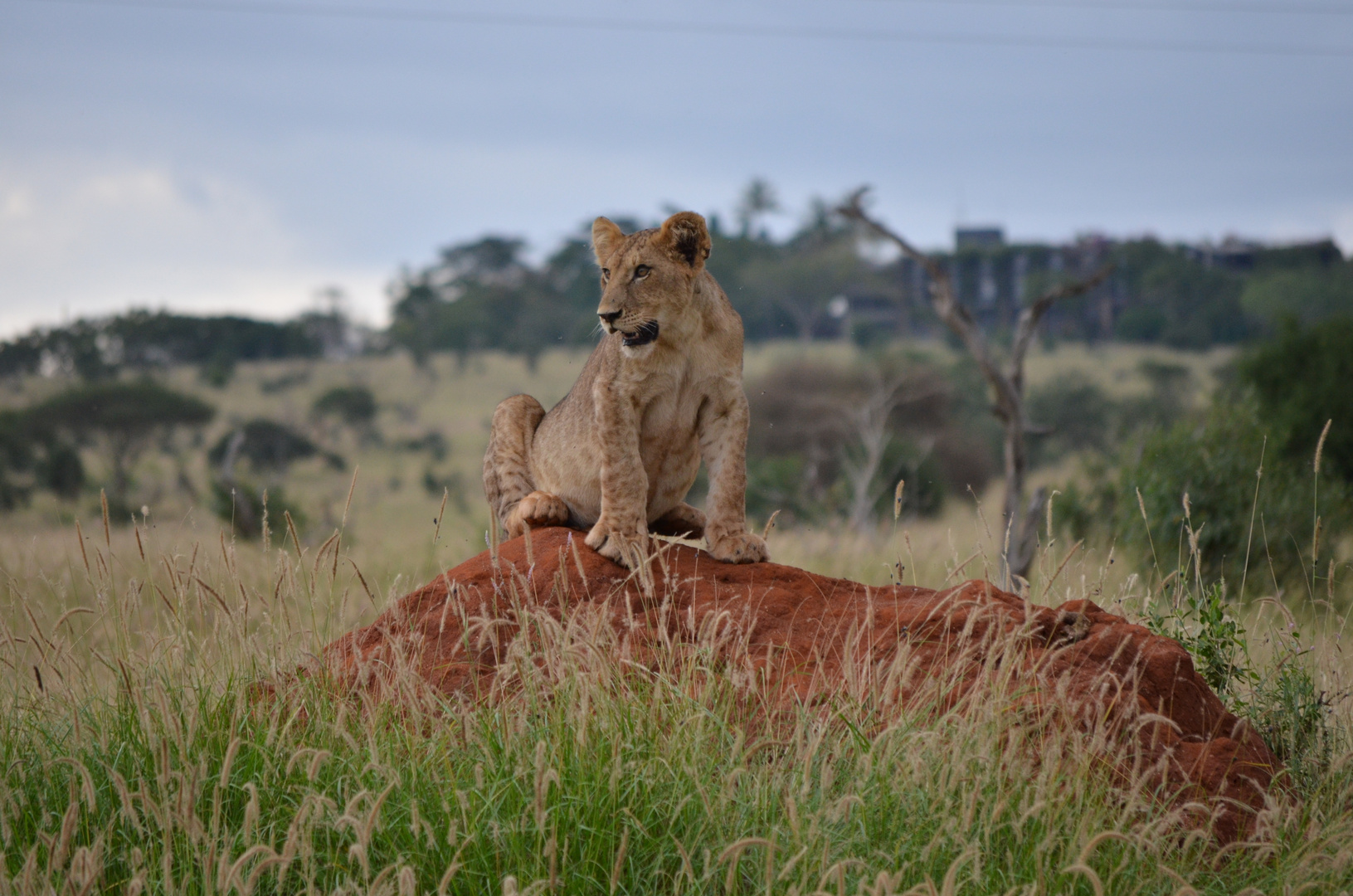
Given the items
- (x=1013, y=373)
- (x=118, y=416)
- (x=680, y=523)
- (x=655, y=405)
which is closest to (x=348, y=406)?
(x=118, y=416)

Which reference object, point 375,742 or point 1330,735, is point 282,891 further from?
point 1330,735

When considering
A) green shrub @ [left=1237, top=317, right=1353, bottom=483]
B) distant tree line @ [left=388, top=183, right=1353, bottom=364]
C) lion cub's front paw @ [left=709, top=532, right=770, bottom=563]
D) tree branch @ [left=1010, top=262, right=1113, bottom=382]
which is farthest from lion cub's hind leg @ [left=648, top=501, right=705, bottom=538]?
distant tree line @ [left=388, top=183, right=1353, bottom=364]

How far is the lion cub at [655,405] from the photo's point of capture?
17.8 feet

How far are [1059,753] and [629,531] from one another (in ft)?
7.53

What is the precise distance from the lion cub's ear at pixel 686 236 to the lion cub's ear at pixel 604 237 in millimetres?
292

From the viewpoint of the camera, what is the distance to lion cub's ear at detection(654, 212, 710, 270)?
18.0 feet

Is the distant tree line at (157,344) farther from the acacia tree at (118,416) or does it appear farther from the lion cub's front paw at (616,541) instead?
the lion cub's front paw at (616,541)

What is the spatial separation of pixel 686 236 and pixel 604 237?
18.3 inches

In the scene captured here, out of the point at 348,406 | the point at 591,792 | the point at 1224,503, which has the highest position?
the point at 591,792

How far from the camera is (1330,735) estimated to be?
5.00 m

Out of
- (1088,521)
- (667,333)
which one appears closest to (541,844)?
(667,333)

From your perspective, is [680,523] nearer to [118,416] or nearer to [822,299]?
[118,416]

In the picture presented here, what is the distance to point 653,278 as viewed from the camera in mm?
5391

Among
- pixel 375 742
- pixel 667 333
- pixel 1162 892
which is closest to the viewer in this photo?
pixel 1162 892
